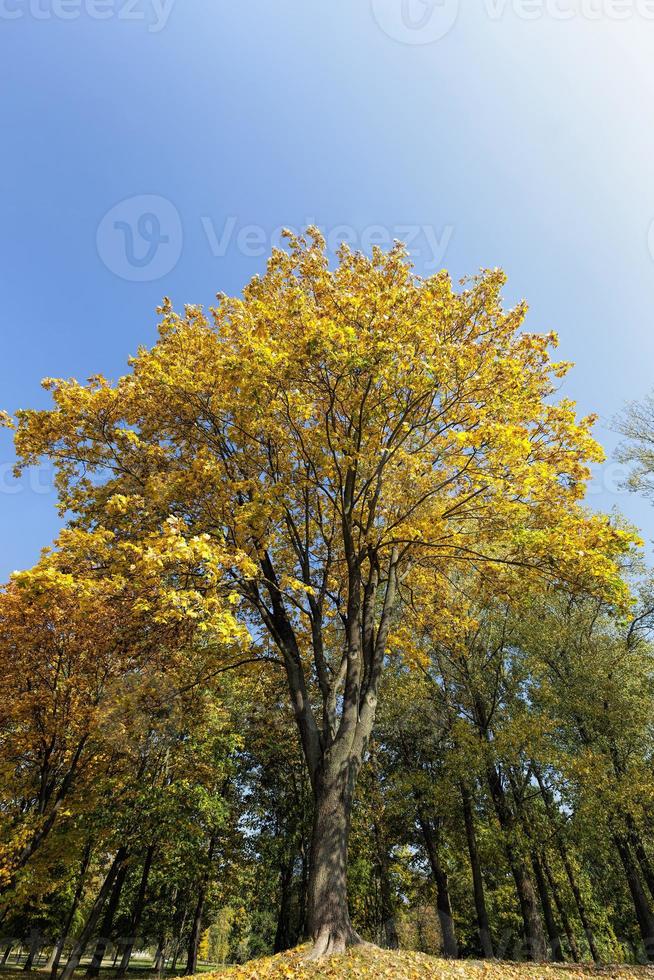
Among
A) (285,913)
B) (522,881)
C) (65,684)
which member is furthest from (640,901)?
(65,684)

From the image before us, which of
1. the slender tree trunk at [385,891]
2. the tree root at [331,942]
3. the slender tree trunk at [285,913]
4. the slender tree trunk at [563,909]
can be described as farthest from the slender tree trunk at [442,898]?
the tree root at [331,942]

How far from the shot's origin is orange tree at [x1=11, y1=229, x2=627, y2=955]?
24.9ft

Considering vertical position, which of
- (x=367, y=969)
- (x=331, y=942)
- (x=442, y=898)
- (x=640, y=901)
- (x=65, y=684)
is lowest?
(x=367, y=969)

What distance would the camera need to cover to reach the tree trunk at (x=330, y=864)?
21.9 ft

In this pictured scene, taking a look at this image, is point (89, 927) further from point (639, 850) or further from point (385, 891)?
point (639, 850)

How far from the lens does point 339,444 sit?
9078 mm

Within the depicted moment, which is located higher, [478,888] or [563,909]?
[563,909]

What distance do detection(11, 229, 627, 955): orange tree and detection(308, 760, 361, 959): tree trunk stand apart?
0.09ft

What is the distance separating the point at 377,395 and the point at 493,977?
29.3 feet

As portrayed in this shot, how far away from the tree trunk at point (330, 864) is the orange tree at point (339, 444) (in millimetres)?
27

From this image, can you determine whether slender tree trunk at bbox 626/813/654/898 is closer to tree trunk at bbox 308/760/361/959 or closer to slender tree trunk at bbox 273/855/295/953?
tree trunk at bbox 308/760/361/959

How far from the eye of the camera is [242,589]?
389 inches

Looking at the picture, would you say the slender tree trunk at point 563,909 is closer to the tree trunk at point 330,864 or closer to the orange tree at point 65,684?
the tree trunk at point 330,864

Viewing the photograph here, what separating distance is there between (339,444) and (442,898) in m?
22.4
